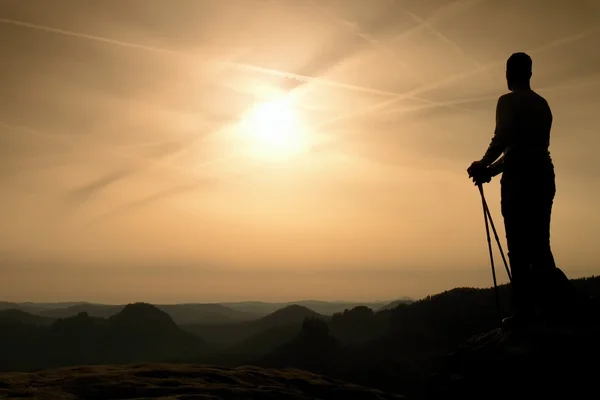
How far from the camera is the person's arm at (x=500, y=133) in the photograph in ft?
30.5

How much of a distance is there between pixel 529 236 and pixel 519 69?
3399mm

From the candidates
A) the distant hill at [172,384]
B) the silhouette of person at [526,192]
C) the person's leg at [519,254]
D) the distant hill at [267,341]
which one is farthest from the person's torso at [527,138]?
the distant hill at [267,341]

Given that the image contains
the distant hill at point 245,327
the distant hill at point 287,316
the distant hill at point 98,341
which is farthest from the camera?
the distant hill at point 287,316

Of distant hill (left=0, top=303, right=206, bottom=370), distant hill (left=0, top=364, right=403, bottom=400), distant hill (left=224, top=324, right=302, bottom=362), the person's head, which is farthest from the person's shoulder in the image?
distant hill (left=0, top=303, right=206, bottom=370)

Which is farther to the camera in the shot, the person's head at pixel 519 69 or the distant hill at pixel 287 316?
the distant hill at pixel 287 316

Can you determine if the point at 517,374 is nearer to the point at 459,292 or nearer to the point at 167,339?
the point at 459,292

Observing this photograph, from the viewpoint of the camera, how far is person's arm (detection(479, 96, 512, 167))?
9.30 meters

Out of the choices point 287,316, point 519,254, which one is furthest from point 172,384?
point 287,316

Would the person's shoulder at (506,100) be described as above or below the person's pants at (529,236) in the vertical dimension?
above

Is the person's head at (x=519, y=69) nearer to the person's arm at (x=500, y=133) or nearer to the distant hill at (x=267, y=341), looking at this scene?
the person's arm at (x=500, y=133)

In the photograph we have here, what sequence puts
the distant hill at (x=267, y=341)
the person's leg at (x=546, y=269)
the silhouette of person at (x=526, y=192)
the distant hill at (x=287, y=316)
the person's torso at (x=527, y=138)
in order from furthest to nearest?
the distant hill at (x=287, y=316) < the distant hill at (x=267, y=341) < the person's torso at (x=527, y=138) < the silhouette of person at (x=526, y=192) < the person's leg at (x=546, y=269)

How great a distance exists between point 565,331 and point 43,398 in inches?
374

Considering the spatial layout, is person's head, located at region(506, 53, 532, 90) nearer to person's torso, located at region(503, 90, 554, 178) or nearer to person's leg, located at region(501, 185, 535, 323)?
person's torso, located at region(503, 90, 554, 178)

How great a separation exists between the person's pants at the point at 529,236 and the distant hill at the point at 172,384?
5084 millimetres
